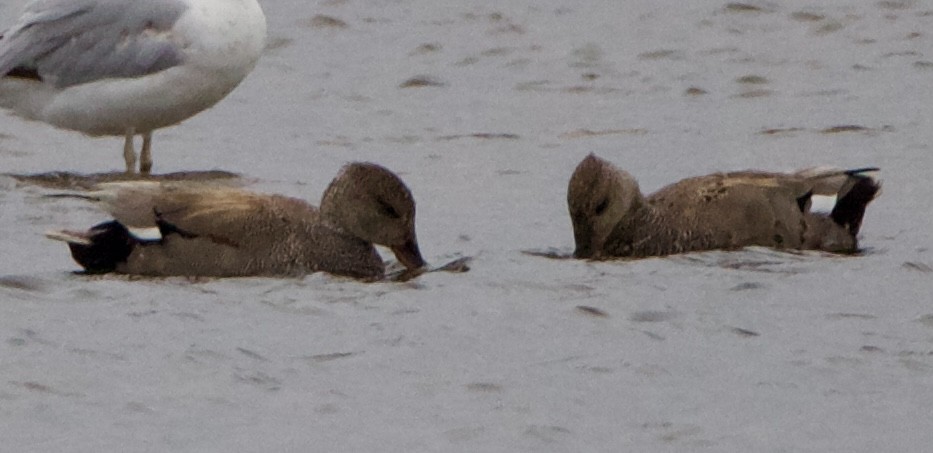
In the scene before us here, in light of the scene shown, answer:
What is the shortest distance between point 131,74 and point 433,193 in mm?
2140

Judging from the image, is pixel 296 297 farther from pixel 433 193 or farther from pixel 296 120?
pixel 296 120

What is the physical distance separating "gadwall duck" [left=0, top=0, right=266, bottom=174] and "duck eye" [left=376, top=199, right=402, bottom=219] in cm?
332

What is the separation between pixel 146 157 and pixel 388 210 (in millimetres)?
4120

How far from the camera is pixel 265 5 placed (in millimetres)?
20297

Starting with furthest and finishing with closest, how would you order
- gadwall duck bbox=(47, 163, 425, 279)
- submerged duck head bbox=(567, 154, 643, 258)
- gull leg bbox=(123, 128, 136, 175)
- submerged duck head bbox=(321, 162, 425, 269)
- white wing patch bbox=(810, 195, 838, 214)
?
gull leg bbox=(123, 128, 136, 175), white wing patch bbox=(810, 195, 838, 214), submerged duck head bbox=(567, 154, 643, 258), submerged duck head bbox=(321, 162, 425, 269), gadwall duck bbox=(47, 163, 425, 279)

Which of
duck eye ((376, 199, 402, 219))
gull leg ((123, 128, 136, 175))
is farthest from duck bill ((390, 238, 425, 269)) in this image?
gull leg ((123, 128, 136, 175))

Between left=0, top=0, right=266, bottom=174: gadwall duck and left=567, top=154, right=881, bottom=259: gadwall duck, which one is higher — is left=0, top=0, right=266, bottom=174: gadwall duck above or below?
above

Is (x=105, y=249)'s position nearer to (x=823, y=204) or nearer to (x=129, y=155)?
(x=823, y=204)

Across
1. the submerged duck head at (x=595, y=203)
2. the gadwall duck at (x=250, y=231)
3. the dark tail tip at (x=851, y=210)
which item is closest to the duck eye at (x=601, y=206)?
the submerged duck head at (x=595, y=203)

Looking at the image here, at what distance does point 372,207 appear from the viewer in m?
11.1

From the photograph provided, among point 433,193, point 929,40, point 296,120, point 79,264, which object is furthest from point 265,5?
point 79,264

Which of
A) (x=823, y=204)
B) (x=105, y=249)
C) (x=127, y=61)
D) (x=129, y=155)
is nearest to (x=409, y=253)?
(x=105, y=249)

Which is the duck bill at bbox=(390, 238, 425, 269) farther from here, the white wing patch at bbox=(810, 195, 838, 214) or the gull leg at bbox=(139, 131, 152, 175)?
the gull leg at bbox=(139, 131, 152, 175)

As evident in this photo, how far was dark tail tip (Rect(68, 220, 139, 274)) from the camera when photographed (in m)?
10.7
